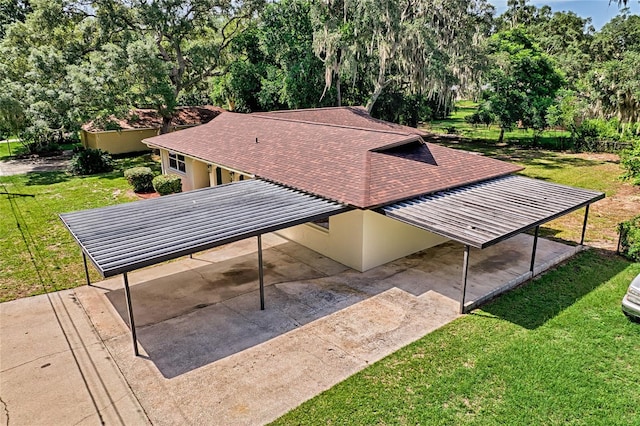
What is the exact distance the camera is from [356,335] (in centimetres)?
882

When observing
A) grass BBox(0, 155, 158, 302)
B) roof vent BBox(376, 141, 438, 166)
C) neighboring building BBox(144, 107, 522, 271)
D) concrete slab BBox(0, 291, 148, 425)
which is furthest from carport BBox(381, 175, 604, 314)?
grass BBox(0, 155, 158, 302)

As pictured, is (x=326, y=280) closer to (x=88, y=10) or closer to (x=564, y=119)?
(x=564, y=119)

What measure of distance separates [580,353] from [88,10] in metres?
34.4

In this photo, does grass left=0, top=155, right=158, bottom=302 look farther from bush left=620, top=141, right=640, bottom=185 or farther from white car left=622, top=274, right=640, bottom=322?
bush left=620, top=141, right=640, bottom=185

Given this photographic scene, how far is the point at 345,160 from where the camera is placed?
43.9ft

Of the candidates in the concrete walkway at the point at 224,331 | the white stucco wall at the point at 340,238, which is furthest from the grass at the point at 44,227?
the white stucco wall at the point at 340,238

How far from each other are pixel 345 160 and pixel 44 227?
11753 millimetres

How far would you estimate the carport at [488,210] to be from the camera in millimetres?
9430

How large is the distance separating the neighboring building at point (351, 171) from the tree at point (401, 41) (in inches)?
345

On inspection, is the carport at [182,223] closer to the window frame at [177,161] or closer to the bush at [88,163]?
the window frame at [177,161]

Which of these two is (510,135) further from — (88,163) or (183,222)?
(183,222)

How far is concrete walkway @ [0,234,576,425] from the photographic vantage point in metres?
7.04

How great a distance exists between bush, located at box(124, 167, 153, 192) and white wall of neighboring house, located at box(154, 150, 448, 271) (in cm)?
1021

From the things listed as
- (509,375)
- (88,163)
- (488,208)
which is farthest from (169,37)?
(509,375)
